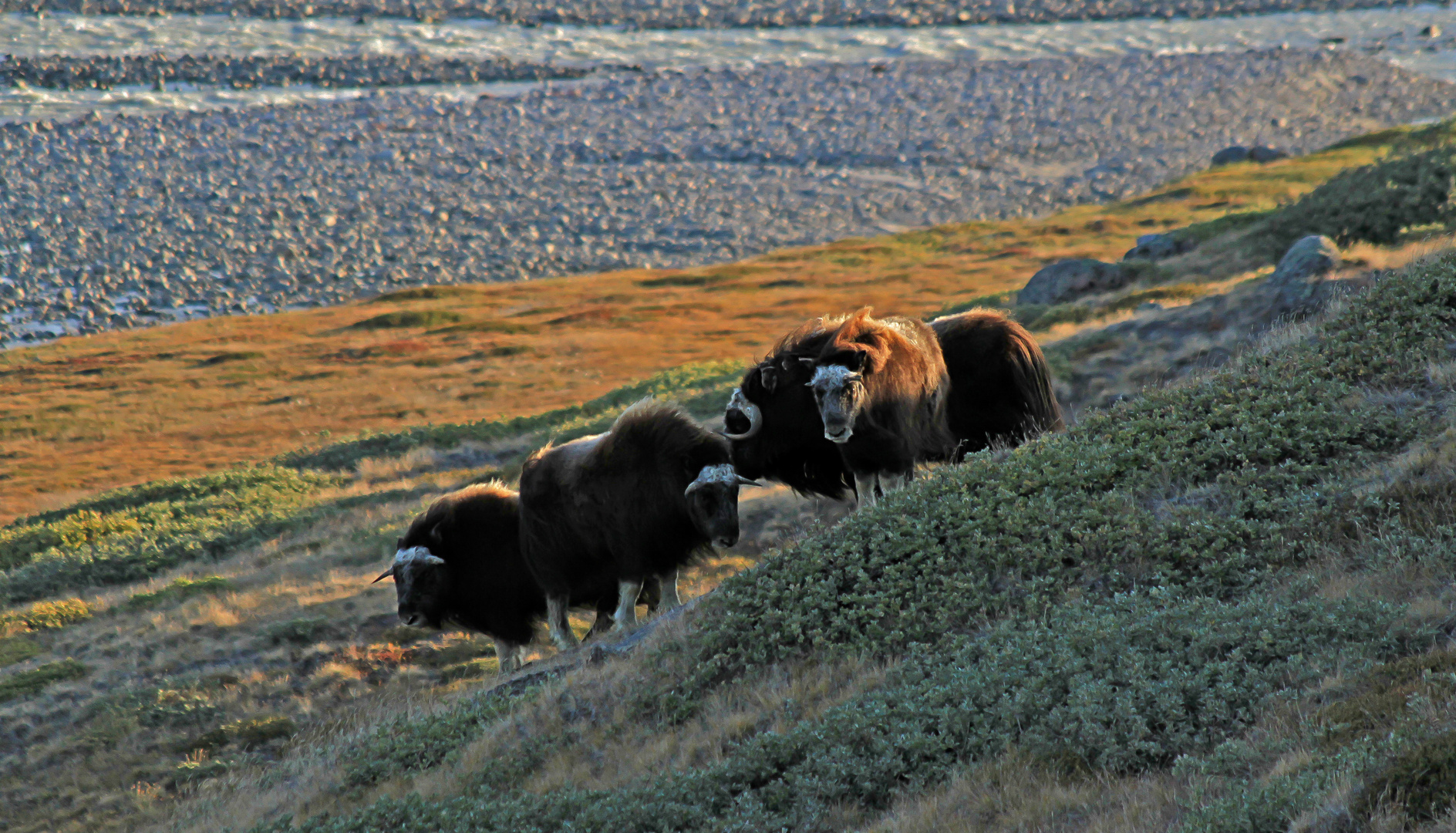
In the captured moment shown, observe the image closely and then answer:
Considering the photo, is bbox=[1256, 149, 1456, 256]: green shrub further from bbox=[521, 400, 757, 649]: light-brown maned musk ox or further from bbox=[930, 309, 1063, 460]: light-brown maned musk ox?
bbox=[521, 400, 757, 649]: light-brown maned musk ox

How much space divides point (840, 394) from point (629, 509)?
294 cm

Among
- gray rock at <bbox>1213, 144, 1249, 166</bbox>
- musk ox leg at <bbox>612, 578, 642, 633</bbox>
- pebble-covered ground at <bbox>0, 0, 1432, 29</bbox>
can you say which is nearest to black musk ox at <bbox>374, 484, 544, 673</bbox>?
musk ox leg at <bbox>612, 578, 642, 633</bbox>

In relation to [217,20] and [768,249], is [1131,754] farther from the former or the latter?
[217,20]

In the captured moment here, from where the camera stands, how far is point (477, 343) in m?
50.1

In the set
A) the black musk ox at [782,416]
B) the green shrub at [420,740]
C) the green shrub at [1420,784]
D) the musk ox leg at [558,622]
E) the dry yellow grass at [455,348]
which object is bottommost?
the dry yellow grass at [455,348]

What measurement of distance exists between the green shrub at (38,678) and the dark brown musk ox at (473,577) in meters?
4.73

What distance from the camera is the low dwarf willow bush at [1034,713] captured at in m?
7.32

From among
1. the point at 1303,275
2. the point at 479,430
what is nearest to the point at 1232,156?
the point at 479,430

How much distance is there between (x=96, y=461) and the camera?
1485 inches

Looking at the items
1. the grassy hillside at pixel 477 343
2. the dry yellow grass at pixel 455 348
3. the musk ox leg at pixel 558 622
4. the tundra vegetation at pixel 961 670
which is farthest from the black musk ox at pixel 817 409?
the dry yellow grass at pixel 455 348

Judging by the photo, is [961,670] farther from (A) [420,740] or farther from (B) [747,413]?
(B) [747,413]

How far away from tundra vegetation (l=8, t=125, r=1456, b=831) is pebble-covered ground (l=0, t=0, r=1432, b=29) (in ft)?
264

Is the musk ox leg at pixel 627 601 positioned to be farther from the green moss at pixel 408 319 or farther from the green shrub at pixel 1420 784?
the green moss at pixel 408 319

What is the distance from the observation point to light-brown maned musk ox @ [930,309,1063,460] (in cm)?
1443
